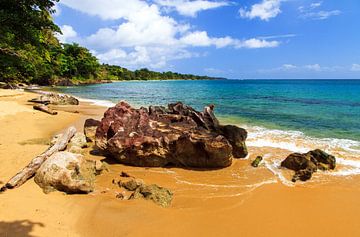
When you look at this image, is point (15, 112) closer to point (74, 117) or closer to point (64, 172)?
point (74, 117)

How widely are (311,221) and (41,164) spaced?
7114 mm

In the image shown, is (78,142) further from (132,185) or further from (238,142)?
(238,142)

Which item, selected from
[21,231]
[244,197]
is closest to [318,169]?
[244,197]

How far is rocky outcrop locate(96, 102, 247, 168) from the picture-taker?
9438mm

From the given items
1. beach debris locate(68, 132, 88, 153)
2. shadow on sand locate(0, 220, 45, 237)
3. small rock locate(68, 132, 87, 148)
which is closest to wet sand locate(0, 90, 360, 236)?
shadow on sand locate(0, 220, 45, 237)

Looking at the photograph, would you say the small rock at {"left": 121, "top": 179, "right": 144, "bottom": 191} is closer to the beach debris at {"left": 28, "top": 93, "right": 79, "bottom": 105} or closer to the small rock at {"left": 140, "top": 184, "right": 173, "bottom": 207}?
the small rock at {"left": 140, "top": 184, "right": 173, "bottom": 207}

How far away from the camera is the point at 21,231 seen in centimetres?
524

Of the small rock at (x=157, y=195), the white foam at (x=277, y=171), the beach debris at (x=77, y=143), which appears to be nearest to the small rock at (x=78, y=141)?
the beach debris at (x=77, y=143)

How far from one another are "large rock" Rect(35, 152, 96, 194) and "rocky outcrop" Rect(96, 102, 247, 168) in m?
2.12

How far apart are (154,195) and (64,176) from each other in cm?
235

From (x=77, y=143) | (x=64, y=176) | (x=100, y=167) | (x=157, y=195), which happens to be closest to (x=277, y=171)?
(x=157, y=195)

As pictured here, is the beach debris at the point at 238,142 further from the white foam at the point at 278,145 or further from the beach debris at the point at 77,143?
the beach debris at the point at 77,143

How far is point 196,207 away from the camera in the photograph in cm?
666

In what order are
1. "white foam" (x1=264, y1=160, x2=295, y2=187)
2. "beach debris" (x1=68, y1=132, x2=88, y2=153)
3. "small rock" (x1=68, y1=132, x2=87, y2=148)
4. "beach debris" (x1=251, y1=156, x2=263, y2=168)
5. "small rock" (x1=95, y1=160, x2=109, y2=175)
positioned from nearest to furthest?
"white foam" (x1=264, y1=160, x2=295, y2=187)
"small rock" (x1=95, y1=160, x2=109, y2=175)
"beach debris" (x1=251, y1=156, x2=263, y2=168)
"beach debris" (x1=68, y1=132, x2=88, y2=153)
"small rock" (x1=68, y1=132, x2=87, y2=148)
